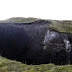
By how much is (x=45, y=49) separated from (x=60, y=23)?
11.6ft

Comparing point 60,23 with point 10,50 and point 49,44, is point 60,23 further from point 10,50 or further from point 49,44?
point 10,50

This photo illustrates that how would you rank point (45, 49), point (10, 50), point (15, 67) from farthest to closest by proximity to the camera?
point (10, 50)
point (45, 49)
point (15, 67)

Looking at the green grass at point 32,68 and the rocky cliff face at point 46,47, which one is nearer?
the green grass at point 32,68

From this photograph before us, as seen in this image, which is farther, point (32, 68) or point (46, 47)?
point (46, 47)

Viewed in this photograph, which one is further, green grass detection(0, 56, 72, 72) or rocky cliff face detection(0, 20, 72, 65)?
rocky cliff face detection(0, 20, 72, 65)

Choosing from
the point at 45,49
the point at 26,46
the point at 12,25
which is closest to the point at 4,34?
the point at 12,25

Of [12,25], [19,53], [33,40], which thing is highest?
[12,25]

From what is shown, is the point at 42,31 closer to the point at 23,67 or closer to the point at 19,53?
the point at 19,53

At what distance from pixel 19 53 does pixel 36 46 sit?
1608 mm

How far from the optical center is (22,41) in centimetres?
1627

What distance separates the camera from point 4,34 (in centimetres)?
1681

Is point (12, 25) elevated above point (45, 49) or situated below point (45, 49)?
above

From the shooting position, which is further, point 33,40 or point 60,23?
point 60,23

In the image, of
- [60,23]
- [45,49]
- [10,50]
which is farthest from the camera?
[60,23]
